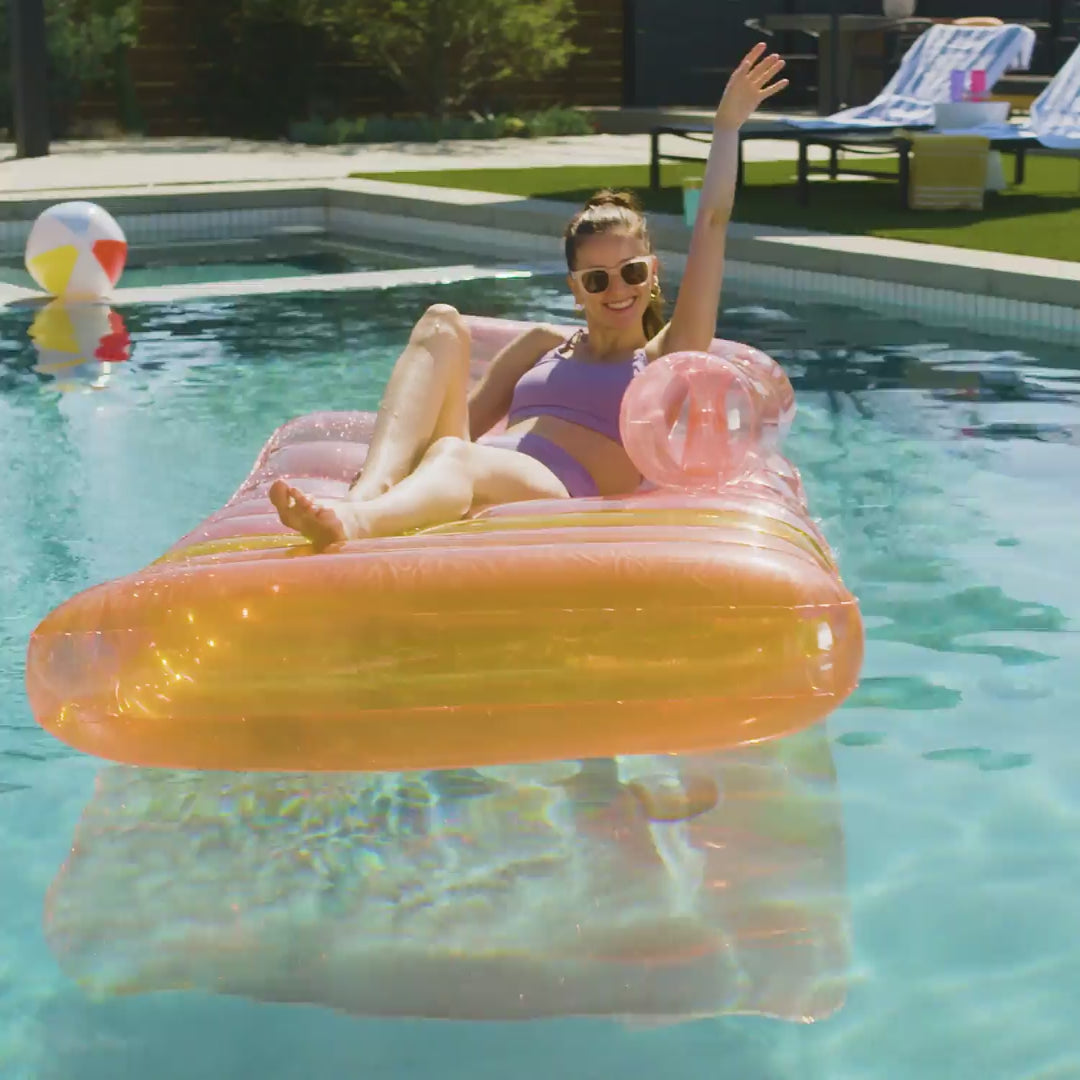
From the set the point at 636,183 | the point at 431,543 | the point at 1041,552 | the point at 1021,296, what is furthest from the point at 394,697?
the point at 636,183

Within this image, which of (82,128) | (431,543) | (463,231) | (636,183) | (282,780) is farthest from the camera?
(82,128)

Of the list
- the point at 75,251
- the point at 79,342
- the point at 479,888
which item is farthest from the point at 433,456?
the point at 75,251

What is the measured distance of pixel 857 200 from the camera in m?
12.4

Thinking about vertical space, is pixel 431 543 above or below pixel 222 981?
above

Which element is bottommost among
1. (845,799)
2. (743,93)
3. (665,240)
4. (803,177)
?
(845,799)

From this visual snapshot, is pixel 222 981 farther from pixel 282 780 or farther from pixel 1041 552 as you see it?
pixel 1041 552

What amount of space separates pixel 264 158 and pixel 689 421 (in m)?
14.3

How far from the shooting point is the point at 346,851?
3.63m

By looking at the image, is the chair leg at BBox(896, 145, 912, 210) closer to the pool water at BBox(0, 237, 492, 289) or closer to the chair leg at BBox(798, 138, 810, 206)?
the chair leg at BBox(798, 138, 810, 206)

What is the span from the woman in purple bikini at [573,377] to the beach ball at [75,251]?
19.6 feet

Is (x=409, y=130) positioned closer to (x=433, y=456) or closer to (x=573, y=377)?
(x=573, y=377)

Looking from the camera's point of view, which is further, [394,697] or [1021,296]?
[1021,296]

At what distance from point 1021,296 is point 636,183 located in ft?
18.4

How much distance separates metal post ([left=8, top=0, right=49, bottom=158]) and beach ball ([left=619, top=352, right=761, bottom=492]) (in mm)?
12873
